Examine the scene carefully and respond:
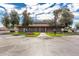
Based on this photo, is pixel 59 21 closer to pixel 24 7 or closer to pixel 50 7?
pixel 50 7

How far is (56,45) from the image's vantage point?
2904 millimetres

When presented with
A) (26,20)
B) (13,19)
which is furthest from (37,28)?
(13,19)

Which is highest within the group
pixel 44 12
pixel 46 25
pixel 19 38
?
pixel 44 12

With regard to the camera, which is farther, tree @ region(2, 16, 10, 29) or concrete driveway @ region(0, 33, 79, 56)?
tree @ region(2, 16, 10, 29)

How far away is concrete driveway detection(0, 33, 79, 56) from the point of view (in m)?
2.84

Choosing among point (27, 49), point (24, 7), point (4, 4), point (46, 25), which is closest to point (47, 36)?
point (46, 25)

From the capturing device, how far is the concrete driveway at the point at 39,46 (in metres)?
2.84

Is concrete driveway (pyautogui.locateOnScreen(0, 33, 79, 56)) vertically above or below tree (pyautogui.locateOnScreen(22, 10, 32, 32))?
below

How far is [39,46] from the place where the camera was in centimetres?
289

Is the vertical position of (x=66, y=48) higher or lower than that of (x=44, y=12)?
lower

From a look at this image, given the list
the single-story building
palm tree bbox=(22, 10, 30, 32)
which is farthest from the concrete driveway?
palm tree bbox=(22, 10, 30, 32)

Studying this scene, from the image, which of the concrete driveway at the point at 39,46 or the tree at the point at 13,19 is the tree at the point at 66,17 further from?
the tree at the point at 13,19

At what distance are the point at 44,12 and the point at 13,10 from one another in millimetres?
480

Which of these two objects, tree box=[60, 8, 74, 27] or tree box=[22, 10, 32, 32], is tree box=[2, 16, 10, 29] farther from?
tree box=[60, 8, 74, 27]
